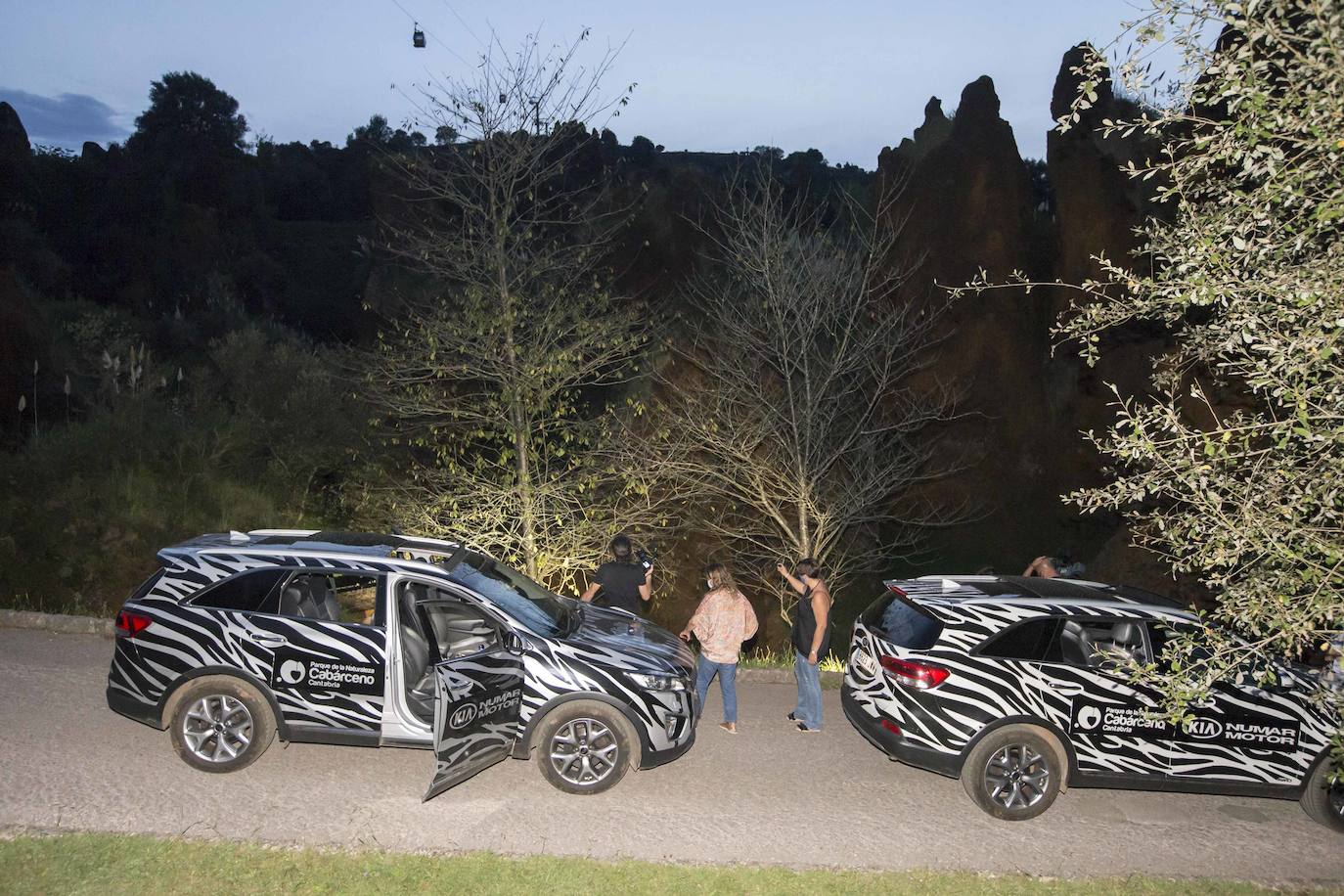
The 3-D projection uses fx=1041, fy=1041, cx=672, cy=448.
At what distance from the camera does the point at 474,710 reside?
688 cm

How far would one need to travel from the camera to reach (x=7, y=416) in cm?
2250

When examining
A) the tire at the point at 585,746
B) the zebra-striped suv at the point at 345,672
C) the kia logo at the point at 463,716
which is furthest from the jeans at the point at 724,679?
the kia logo at the point at 463,716

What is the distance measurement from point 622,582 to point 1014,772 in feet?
13.6

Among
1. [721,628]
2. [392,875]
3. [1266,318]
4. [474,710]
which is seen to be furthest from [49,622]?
[1266,318]

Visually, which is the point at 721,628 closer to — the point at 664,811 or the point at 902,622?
the point at 902,622

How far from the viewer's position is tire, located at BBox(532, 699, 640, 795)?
7668mm

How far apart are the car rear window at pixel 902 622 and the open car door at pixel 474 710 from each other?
2882 millimetres

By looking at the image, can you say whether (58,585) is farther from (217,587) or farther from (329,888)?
(329,888)

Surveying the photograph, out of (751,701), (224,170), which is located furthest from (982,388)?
(224,170)

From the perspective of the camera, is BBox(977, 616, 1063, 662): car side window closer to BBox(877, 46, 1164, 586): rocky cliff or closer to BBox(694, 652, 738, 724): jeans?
BBox(694, 652, 738, 724): jeans

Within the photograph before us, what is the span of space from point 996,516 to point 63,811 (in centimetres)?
2168

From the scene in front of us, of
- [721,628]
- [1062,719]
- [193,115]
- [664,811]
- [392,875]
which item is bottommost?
A: [392,875]

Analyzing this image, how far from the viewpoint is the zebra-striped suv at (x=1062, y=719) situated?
7.66m

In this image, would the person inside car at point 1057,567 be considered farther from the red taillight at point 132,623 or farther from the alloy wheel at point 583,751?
the red taillight at point 132,623
